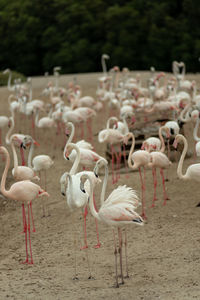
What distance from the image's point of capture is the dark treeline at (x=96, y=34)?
83.3 feet

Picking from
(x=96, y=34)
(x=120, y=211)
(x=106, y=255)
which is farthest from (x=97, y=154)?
(x=96, y=34)

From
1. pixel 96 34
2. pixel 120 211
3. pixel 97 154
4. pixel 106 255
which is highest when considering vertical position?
pixel 96 34

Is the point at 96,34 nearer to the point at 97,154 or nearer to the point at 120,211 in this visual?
the point at 97,154

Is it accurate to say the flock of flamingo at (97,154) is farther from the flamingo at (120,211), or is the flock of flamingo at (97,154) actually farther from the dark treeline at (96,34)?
the dark treeline at (96,34)

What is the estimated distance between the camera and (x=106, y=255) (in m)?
6.31

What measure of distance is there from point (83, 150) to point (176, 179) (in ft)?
5.89

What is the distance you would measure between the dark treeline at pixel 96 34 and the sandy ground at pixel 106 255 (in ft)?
57.7

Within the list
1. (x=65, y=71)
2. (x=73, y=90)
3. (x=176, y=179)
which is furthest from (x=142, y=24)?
(x=176, y=179)

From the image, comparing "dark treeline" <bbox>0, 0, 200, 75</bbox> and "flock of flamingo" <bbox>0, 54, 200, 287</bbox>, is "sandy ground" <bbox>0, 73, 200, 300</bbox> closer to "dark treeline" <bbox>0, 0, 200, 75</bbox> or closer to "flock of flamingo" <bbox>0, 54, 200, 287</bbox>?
"flock of flamingo" <bbox>0, 54, 200, 287</bbox>

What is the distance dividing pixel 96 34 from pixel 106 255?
2191cm

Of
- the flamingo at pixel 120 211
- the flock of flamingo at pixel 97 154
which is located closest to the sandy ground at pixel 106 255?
the flock of flamingo at pixel 97 154

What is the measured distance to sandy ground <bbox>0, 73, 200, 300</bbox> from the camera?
527 cm

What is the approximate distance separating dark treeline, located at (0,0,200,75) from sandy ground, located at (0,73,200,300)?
17.6 metres

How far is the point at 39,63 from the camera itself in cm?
2850
